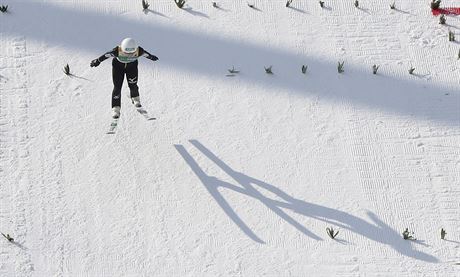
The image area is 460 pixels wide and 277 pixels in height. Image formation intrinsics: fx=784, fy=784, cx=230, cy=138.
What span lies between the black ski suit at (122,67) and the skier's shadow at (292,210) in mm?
1058

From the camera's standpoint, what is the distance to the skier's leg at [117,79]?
942 centimetres

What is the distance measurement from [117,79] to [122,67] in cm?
17

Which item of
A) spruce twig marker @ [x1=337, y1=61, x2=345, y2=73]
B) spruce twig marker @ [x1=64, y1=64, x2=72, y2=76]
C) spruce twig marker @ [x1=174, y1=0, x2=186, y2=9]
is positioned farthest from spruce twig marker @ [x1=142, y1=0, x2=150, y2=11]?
spruce twig marker @ [x1=337, y1=61, x2=345, y2=73]

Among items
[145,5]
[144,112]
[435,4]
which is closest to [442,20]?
[435,4]

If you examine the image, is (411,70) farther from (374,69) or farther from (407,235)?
(407,235)

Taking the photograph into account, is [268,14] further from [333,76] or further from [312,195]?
[312,195]

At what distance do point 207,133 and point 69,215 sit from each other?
2.04 m

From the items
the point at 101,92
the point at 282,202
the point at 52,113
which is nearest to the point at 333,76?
the point at 282,202

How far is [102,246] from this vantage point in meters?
8.80

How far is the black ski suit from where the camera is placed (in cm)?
924

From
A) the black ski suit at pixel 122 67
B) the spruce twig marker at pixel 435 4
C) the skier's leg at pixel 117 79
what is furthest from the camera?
the spruce twig marker at pixel 435 4

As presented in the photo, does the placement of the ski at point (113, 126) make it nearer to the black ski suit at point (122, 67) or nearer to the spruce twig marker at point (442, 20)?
the black ski suit at point (122, 67)

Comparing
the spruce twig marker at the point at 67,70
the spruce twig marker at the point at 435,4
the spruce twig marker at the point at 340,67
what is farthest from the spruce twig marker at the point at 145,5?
the spruce twig marker at the point at 435,4

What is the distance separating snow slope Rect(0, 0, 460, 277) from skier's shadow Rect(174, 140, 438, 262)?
2 cm
